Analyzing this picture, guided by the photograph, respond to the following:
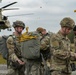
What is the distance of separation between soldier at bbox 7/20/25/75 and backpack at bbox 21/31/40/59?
454mm

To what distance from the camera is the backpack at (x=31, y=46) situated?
30.3 feet

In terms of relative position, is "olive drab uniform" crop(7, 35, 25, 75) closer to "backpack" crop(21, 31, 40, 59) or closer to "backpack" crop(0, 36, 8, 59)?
"backpack" crop(0, 36, 8, 59)

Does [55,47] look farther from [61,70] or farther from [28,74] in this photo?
[28,74]

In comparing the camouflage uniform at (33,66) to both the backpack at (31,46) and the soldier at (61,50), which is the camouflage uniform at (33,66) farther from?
the soldier at (61,50)

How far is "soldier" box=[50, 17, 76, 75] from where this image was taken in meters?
7.89

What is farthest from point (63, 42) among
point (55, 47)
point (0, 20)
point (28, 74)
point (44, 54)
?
point (0, 20)

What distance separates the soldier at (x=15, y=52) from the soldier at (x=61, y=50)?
1.99m

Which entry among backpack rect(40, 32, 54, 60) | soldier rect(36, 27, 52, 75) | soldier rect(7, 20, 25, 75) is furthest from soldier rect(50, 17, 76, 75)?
soldier rect(7, 20, 25, 75)

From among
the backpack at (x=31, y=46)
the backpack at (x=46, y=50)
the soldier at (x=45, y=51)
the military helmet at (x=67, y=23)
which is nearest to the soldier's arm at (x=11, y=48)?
the backpack at (x=31, y=46)

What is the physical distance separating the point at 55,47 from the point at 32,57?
1.48m

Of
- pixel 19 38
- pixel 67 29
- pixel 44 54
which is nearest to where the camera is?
pixel 67 29

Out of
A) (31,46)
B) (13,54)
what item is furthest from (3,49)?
(31,46)

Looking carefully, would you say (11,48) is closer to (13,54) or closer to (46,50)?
(13,54)

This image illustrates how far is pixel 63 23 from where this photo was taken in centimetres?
789
